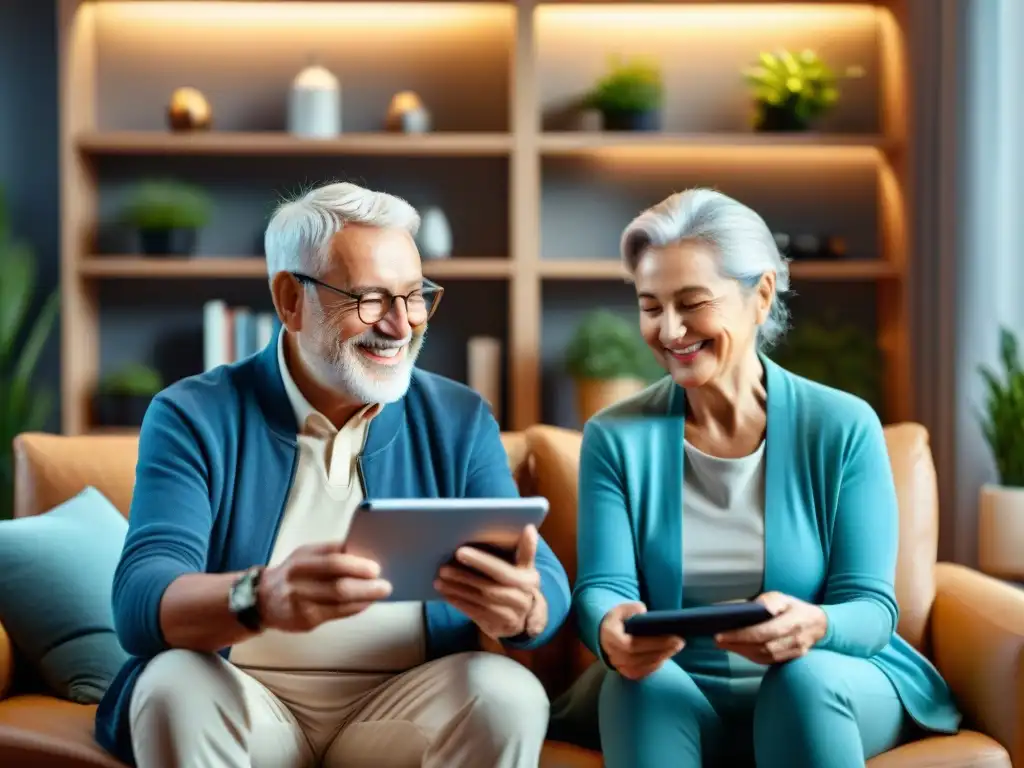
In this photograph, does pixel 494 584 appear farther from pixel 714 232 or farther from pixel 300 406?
pixel 714 232

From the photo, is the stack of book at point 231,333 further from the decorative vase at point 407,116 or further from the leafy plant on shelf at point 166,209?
the decorative vase at point 407,116

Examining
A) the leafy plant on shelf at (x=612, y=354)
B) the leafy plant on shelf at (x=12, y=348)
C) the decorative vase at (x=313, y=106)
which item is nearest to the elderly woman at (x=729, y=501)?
the leafy plant on shelf at (x=612, y=354)

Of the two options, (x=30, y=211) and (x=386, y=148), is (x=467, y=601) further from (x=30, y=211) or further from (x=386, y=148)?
(x=30, y=211)

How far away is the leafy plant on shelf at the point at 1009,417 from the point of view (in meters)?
3.26

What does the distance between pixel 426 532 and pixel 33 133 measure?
316 centimetres

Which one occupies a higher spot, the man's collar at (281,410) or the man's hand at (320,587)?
the man's collar at (281,410)

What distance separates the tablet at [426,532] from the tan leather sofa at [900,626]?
0.45 meters

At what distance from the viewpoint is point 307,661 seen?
1850 mm

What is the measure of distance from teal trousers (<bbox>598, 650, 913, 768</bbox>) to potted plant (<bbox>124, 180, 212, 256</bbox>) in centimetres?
257

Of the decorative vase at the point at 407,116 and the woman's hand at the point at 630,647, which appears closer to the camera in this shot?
the woman's hand at the point at 630,647

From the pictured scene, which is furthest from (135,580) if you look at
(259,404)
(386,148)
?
(386,148)

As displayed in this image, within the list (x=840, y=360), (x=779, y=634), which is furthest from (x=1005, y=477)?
(x=779, y=634)

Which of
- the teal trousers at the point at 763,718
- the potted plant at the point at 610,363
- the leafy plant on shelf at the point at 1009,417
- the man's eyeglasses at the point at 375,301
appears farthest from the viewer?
the potted plant at the point at 610,363

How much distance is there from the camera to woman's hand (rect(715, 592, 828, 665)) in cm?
168
